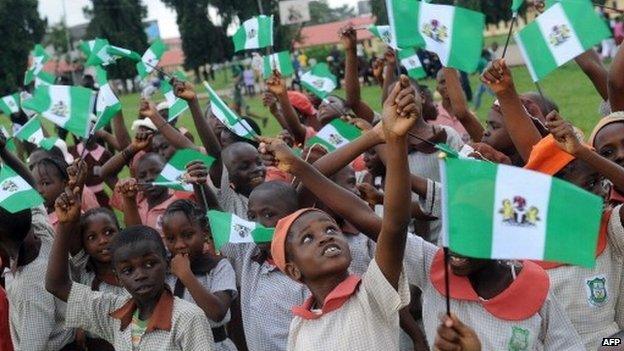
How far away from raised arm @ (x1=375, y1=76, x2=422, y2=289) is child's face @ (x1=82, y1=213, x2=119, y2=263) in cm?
172

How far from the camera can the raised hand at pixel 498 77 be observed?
337cm

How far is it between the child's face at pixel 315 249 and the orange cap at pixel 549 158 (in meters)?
0.82

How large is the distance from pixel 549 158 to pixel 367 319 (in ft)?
3.27

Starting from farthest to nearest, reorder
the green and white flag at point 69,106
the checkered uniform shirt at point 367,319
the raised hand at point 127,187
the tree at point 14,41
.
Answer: the tree at point 14,41
the green and white flag at point 69,106
the raised hand at point 127,187
the checkered uniform shirt at point 367,319

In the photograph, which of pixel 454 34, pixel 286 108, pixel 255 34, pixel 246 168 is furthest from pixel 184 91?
pixel 454 34

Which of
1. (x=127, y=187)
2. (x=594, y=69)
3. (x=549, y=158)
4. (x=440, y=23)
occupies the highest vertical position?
(x=440, y=23)

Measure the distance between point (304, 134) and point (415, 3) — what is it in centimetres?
245

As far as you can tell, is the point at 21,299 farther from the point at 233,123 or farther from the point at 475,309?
the point at 475,309

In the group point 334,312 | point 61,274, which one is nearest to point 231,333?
point 61,274

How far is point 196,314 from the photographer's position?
325cm

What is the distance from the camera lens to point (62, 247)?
11.7 feet

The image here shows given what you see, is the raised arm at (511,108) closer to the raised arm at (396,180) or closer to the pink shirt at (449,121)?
the raised arm at (396,180)

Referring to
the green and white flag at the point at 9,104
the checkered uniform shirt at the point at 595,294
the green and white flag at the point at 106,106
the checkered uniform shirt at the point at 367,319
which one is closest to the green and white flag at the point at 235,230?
the checkered uniform shirt at the point at 367,319

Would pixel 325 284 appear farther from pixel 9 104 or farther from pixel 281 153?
pixel 9 104
